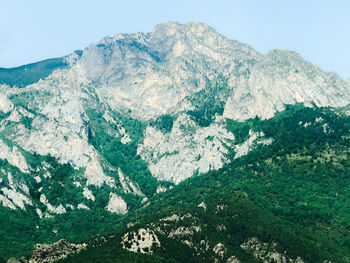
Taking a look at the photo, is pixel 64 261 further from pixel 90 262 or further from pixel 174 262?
pixel 174 262

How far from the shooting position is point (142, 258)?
649ft

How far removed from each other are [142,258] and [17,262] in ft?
154

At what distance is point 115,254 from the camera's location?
199 m

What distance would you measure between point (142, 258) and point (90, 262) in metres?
19.5

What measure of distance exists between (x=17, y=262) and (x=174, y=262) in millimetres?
58782

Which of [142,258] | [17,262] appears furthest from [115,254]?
[17,262]

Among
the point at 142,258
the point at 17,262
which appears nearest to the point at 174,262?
the point at 142,258

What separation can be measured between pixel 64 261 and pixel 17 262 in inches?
734

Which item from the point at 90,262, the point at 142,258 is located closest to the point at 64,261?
the point at 90,262

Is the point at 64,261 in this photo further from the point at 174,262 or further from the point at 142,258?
the point at 174,262

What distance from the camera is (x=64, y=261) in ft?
642

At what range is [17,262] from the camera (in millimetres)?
199000

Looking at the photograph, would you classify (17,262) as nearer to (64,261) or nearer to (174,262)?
(64,261)

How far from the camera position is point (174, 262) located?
200m
